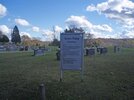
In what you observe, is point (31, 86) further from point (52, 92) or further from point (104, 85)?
point (104, 85)

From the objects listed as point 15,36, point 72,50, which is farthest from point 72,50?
point 15,36

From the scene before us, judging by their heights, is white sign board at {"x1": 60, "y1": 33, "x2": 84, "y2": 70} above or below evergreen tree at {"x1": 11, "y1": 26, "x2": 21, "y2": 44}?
below

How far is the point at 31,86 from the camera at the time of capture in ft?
48.3

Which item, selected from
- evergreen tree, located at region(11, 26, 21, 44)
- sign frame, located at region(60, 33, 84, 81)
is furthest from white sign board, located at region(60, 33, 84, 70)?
evergreen tree, located at region(11, 26, 21, 44)

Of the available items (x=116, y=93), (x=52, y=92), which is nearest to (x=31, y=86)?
(x=52, y=92)

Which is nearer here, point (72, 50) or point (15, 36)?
point (72, 50)

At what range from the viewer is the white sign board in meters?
16.7

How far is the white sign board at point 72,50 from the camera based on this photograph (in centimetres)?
1669

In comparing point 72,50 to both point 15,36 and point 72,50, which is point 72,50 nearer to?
point 72,50

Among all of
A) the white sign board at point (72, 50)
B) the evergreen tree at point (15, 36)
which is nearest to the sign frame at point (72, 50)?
the white sign board at point (72, 50)

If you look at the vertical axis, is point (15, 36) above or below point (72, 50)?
above

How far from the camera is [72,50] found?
16719 mm

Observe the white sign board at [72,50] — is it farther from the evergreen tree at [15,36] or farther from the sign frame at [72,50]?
the evergreen tree at [15,36]

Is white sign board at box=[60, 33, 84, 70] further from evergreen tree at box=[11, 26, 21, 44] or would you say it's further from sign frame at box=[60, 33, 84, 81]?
evergreen tree at box=[11, 26, 21, 44]
